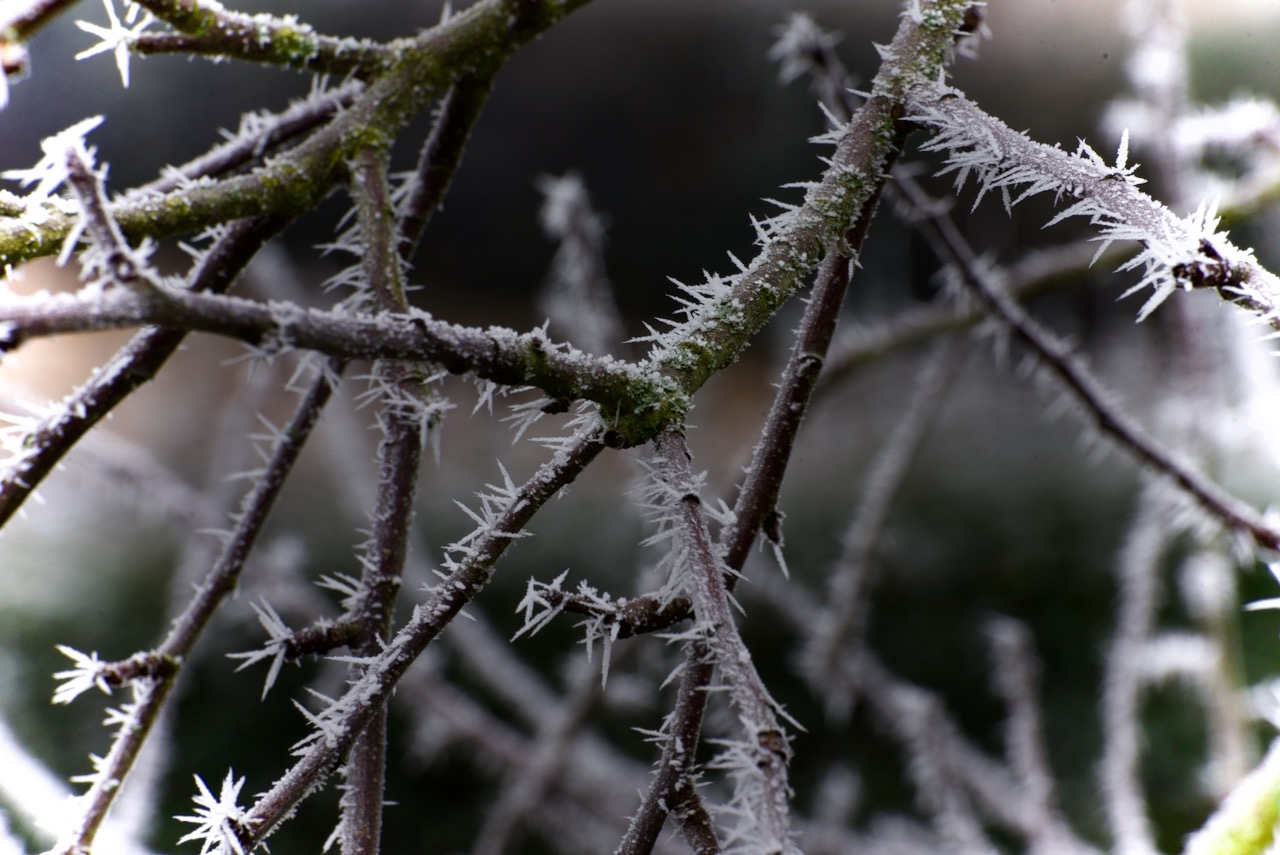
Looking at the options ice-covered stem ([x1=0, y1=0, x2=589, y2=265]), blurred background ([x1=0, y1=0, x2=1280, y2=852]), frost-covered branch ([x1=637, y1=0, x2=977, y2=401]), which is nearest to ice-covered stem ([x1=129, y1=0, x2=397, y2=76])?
ice-covered stem ([x1=0, y1=0, x2=589, y2=265])

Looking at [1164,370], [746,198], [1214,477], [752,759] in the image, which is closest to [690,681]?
[752,759]

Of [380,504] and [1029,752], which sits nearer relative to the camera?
[380,504]

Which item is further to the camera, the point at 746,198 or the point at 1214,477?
the point at 746,198

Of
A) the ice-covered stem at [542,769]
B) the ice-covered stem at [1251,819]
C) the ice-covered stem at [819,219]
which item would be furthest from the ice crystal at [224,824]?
the ice-covered stem at [542,769]

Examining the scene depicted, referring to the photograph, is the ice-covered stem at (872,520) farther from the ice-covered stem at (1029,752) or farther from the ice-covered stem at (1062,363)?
the ice-covered stem at (1062,363)

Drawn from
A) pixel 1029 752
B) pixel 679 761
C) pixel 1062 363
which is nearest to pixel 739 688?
pixel 679 761

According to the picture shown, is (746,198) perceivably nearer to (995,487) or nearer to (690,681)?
(995,487)

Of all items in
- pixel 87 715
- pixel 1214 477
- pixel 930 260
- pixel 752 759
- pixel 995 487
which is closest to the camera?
pixel 752 759

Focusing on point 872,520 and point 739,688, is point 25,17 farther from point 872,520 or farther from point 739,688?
point 872,520
